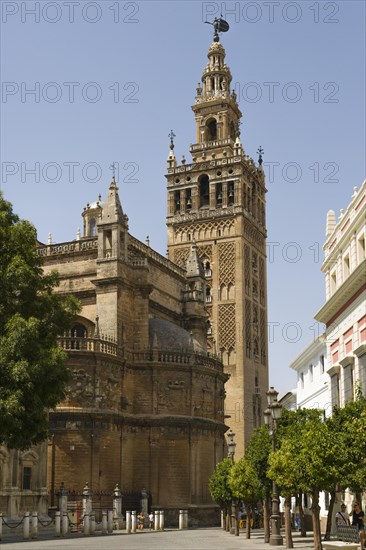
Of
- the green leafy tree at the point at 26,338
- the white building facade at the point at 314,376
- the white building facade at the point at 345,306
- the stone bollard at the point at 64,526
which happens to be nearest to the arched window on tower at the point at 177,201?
the white building facade at the point at 314,376

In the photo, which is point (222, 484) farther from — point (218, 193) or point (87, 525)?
point (218, 193)

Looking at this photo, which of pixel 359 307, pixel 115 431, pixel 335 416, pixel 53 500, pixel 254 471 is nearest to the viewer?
pixel 335 416

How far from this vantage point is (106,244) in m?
46.2

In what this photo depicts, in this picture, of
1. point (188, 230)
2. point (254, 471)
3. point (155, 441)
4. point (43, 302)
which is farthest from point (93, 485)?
point (188, 230)

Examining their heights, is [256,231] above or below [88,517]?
above

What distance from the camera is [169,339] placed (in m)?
48.4

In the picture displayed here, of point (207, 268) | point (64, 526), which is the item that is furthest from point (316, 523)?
point (207, 268)

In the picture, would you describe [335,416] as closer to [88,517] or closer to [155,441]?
[88,517]

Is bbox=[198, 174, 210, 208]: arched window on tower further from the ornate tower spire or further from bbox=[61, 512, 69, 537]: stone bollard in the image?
bbox=[61, 512, 69, 537]: stone bollard

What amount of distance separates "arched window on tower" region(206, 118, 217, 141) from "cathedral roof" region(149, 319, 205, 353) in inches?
1183

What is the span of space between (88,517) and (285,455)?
12.9 metres

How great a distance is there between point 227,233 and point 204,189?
5.98 meters

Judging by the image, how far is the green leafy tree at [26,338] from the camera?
2581cm

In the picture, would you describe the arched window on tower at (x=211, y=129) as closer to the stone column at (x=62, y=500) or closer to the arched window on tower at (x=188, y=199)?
the arched window on tower at (x=188, y=199)
